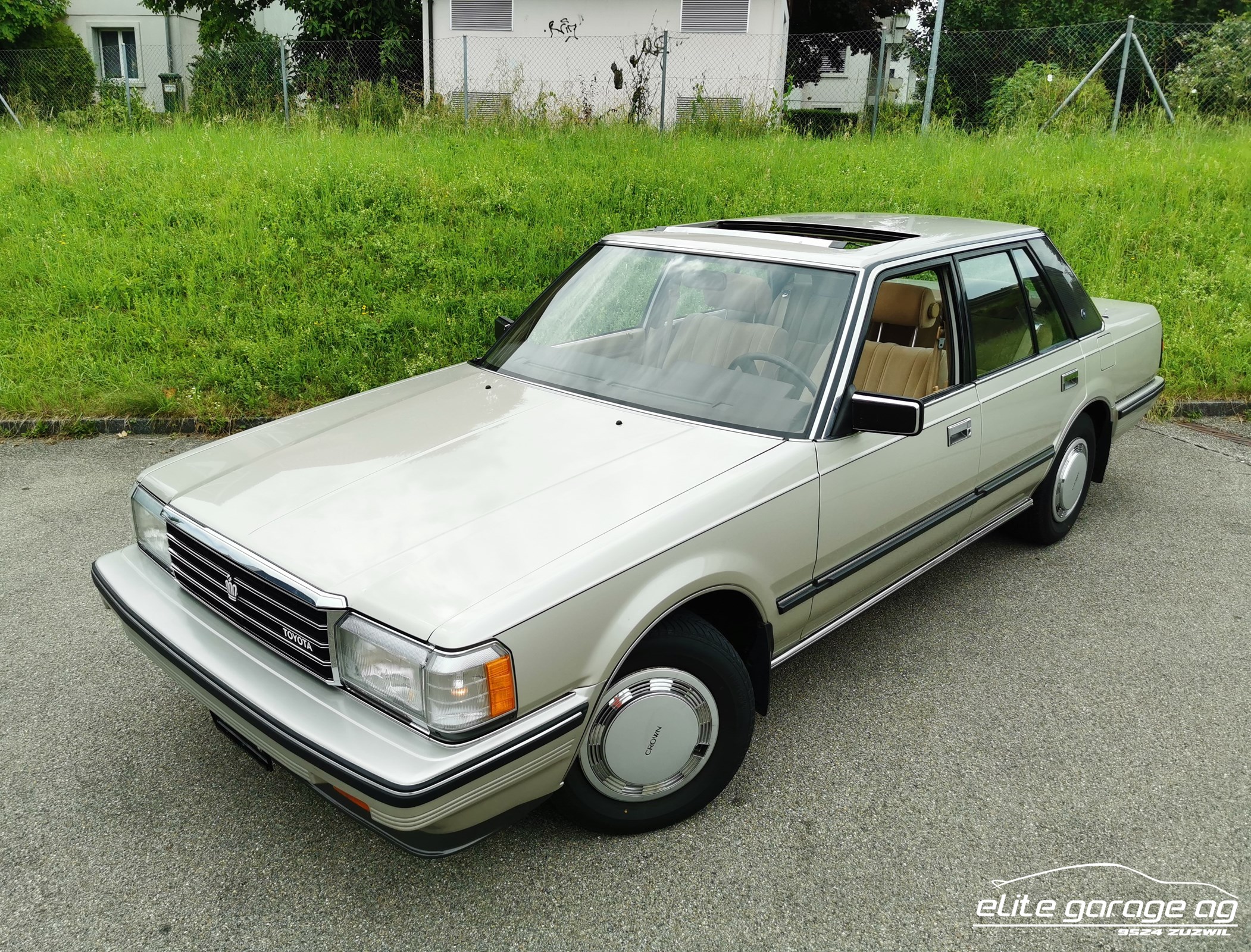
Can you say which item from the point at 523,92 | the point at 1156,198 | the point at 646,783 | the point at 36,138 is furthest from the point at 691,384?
the point at 523,92

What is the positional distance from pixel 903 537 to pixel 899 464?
305 mm

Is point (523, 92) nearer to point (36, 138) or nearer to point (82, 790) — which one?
point (36, 138)

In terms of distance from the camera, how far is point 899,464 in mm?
3348

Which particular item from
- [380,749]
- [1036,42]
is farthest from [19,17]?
[380,749]

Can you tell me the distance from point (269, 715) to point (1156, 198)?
10164 millimetres

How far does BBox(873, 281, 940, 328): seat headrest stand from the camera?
3.86 m

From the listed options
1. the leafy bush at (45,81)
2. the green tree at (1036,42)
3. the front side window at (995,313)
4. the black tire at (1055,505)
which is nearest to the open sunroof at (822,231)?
the front side window at (995,313)

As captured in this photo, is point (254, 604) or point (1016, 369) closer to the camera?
point (254, 604)

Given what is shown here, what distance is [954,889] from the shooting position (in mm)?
2600

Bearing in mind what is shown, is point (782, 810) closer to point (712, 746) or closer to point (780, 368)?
point (712, 746)

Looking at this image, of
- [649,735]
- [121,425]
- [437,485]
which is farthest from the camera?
[121,425]

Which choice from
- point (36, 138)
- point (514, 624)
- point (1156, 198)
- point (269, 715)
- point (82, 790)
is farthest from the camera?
point (36, 138)

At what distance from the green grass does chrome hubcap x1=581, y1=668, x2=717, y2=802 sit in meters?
5.10

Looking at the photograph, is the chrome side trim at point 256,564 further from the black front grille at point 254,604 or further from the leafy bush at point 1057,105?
the leafy bush at point 1057,105
